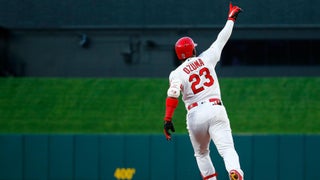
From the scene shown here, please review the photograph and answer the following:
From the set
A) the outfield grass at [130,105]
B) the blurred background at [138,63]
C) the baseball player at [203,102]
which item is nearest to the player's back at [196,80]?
the baseball player at [203,102]

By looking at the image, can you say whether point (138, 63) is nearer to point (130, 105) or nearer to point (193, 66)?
point (130, 105)

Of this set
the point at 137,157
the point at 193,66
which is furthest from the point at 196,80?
the point at 137,157

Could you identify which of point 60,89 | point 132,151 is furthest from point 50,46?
point 132,151

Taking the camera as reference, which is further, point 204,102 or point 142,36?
point 142,36

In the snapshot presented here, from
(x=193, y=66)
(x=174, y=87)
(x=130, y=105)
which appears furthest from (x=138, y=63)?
(x=174, y=87)

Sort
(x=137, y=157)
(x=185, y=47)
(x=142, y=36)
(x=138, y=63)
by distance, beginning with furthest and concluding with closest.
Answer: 1. (x=138, y=63)
2. (x=142, y=36)
3. (x=137, y=157)
4. (x=185, y=47)

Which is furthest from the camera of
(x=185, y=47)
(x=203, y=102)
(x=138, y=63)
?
(x=138, y=63)

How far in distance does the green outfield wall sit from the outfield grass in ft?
7.87

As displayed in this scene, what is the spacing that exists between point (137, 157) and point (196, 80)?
10.3 ft

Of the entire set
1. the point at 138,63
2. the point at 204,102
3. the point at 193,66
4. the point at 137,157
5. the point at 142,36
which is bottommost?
the point at 137,157

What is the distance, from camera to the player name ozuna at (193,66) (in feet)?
24.4

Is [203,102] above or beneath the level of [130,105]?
beneath

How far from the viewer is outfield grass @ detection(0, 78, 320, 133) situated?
1293 centimetres

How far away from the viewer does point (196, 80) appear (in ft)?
24.4
